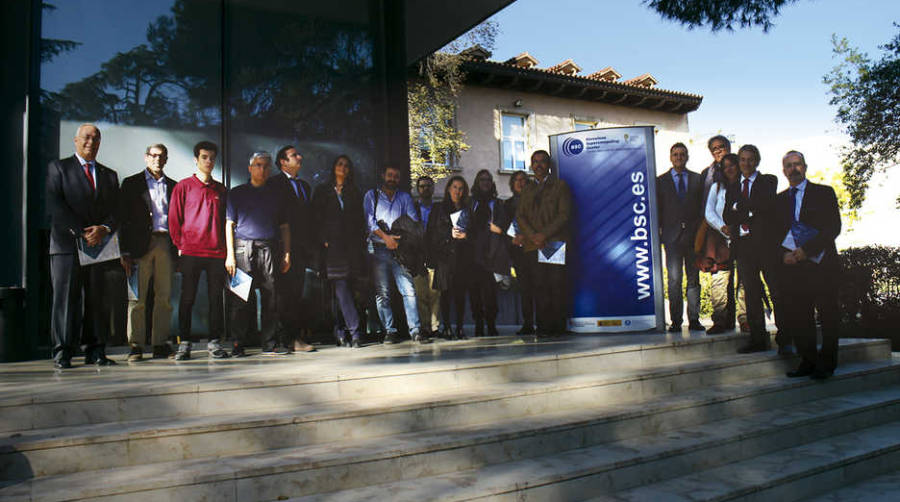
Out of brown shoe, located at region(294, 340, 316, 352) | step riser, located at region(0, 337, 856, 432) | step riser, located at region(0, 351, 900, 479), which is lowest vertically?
step riser, located at region(0, 351, 900, 479)

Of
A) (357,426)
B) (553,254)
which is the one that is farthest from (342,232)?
(357,426)

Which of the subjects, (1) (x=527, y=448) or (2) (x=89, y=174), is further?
(2) (x=89, y=174)

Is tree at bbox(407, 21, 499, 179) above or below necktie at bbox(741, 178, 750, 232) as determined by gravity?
above

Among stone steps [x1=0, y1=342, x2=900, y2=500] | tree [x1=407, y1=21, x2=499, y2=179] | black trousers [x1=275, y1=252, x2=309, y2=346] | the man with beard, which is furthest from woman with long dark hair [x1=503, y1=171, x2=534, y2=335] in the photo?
tree [x1=407, y1=21, x2=499, y2=179]

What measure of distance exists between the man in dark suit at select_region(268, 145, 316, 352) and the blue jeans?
753 millimetres

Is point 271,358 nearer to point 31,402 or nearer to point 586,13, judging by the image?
point 31,402

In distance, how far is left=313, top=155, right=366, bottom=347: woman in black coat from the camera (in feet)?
22.0

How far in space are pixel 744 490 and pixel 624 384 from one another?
1.25 metres

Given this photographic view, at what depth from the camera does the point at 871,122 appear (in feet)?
56.0

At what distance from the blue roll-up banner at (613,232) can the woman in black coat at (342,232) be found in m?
2.52

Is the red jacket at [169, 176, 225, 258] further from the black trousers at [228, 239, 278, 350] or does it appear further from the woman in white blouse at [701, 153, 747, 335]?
the woman in white blouse at [701, 153, 747, 335]

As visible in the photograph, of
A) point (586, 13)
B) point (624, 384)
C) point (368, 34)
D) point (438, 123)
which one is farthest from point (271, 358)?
point (586, 13)

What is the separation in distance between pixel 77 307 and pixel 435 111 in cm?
1590

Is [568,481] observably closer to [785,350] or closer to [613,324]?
[785,350]
